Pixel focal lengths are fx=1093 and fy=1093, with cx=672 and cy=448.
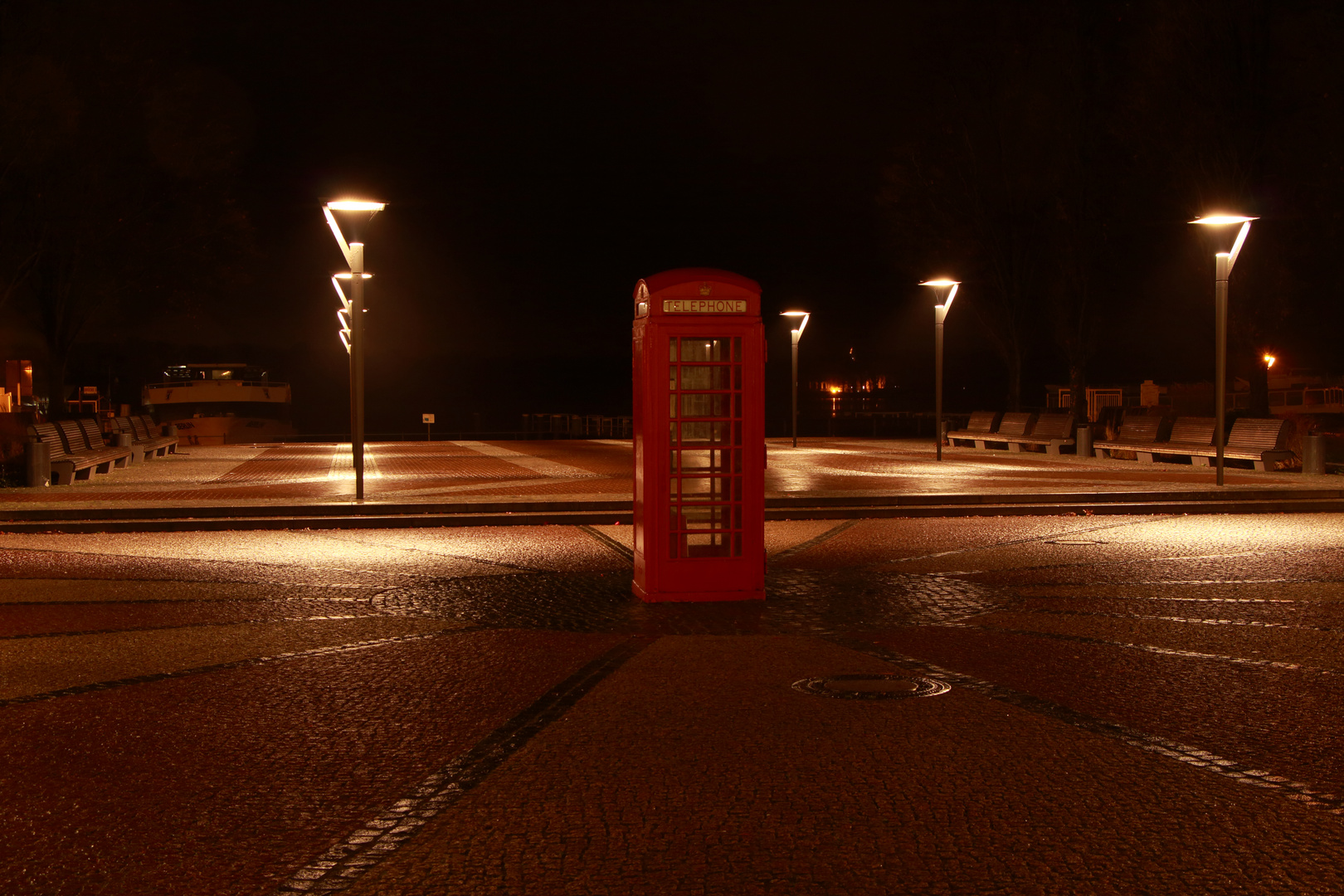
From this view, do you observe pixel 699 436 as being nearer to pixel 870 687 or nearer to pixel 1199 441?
pixel 870 687

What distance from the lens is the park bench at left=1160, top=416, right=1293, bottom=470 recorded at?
21359 millimetres

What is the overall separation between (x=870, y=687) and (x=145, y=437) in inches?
1119

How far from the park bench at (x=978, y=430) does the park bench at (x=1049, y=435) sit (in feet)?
5.39

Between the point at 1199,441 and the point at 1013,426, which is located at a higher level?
the point at 1013,426

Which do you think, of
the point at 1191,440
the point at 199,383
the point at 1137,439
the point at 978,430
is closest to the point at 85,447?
the point at 1191,440

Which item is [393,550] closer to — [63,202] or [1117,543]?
[1117,543]

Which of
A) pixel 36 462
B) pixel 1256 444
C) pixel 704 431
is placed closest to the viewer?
pixel 704 431

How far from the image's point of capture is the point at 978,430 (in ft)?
111

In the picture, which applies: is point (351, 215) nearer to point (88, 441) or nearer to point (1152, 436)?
point (88, 441)

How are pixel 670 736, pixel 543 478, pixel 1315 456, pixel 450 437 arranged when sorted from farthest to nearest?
pixel 450 437
pixel 543 478
pixel 1315 456
pixel 670 736

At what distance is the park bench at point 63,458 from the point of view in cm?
1938

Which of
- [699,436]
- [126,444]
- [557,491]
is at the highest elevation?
[699,436]

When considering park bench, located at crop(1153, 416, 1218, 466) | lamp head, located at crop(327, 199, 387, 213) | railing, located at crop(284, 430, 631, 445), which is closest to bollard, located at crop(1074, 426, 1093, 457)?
park bench, located at crop(1153, 416, 1218, 466)

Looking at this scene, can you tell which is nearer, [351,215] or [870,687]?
[870,687]
